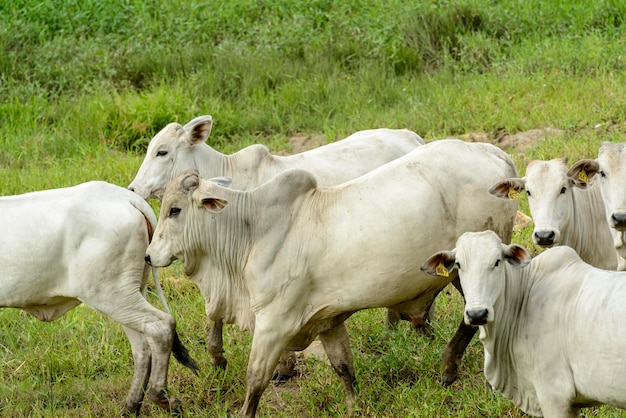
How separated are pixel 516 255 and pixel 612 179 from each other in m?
0.95

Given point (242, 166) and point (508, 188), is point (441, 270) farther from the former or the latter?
point (242, 166)

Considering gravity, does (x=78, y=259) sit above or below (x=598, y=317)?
below

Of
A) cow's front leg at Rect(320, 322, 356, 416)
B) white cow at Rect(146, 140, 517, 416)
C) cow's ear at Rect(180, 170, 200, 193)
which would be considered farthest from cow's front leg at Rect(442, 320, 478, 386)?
cow's ear at Rect(180, 170, 200, 193)

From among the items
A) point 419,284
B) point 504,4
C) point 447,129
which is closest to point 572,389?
point 419,284

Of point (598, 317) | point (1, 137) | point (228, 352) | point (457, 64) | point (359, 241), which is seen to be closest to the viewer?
point (598, 317)

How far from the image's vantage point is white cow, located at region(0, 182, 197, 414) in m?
5.46

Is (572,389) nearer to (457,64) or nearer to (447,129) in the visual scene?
(447,129)

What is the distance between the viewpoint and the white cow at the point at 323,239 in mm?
5094

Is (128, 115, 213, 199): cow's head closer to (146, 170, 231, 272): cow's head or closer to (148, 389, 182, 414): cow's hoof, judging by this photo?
(146, 170, 231, 272): cow's head

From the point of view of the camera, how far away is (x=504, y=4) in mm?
11328

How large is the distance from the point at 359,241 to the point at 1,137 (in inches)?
220

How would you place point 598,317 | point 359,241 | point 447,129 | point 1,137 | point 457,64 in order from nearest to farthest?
point 598,317 → point 359,241 → point 447,129 → point 1,137 → point 457,64

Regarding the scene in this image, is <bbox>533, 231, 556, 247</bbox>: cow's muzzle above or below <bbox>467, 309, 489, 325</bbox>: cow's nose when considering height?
below

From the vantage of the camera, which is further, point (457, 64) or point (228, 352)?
point (457, 64)
